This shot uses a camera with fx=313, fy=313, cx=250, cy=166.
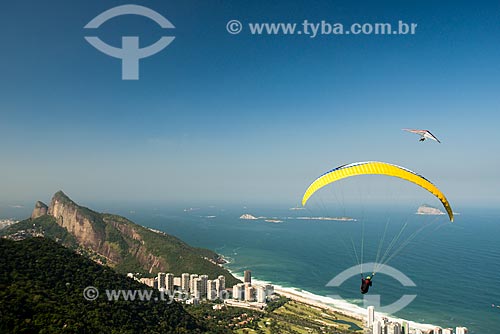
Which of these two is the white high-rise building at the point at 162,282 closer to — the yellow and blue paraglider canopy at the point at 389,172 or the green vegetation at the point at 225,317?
the green vegetation at the point at 225,317

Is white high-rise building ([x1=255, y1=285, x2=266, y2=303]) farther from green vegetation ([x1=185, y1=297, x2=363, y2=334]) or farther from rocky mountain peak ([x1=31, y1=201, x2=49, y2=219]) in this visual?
rocky mountain peak ([x1=31, y1=201, x2=49, y2=219])

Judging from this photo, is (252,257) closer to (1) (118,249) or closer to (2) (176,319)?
(1) (118,249)

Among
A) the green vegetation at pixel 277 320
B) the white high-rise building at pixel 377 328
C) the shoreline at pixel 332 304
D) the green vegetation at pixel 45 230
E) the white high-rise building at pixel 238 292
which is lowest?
the shoreline at pixel 332 304

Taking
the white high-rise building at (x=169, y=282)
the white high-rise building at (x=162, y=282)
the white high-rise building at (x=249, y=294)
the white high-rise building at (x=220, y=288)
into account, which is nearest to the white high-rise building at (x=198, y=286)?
the white high-rise building at (x=220, y=288)

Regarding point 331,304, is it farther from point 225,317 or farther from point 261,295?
point 225,317

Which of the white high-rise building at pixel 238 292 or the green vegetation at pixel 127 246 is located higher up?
the green vegetation at pixel 127 246

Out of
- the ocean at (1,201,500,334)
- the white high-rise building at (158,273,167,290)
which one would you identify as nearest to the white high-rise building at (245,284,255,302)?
the ocean at (1,201,500,334)

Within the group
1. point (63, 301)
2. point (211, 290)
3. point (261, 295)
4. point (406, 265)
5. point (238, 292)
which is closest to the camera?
point (63, 301)

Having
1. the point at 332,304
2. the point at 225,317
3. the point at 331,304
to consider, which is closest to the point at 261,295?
the point at 225,317

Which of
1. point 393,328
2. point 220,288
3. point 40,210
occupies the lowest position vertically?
point 220,288
